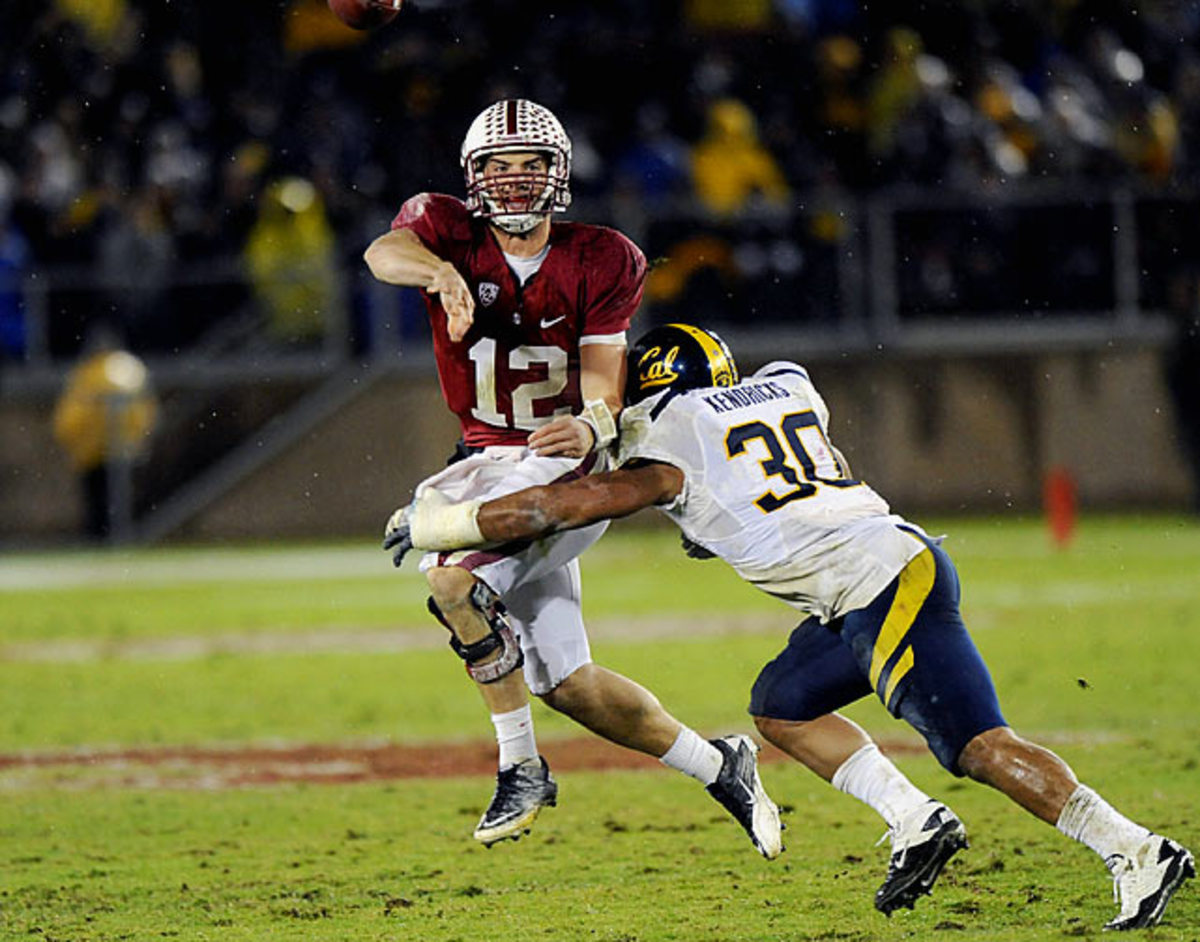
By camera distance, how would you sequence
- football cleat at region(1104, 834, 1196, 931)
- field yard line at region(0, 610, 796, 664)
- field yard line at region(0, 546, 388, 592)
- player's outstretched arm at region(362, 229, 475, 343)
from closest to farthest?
football cleat at region(1104, 834, 1196, 931)
player's outstretched arm at region(362, 229, 475, 343)
field yard line at region(0, 610, 796, 664)
field yard line at region(0, 546, 388, 592)

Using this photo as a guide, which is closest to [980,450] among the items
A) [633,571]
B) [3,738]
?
[633,571]

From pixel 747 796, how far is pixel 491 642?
0.79 m

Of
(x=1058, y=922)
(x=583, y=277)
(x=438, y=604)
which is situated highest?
(x=583, y=277)

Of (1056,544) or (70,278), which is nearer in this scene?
(1056,544)

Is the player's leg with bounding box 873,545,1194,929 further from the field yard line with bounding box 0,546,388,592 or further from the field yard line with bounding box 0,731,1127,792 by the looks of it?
the field yard line with bounding box 0,546,388,592

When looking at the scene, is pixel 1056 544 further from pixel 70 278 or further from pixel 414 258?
pixel 414 258

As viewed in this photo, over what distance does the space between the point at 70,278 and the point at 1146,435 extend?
859 cm

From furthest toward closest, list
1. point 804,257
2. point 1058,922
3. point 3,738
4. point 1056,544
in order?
point 804,257
point 1056,544
point 3,738
point 1058,922

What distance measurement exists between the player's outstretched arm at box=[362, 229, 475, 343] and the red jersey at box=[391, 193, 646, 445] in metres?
0.12

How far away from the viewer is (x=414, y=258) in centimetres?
549

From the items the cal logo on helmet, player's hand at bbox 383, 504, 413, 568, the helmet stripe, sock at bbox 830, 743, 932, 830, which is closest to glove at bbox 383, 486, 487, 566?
player's hand at bbox 383, 504, 413, 568

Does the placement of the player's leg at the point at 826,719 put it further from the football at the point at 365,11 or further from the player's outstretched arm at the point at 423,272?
the football at the point at 365,11

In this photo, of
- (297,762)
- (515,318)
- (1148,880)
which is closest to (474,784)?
(297,762)

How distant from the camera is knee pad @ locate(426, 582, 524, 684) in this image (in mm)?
5410
